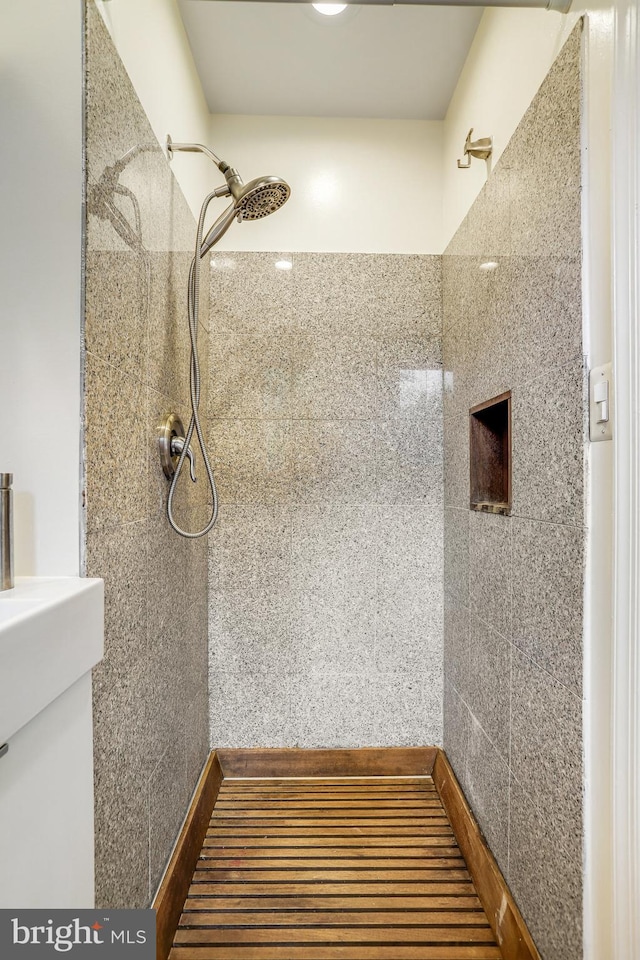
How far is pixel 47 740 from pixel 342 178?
7.14ft

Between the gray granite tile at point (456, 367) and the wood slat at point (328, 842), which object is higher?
the gray granite tile at point (456, 367)

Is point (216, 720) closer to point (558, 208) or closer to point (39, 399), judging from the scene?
point (39, 399)

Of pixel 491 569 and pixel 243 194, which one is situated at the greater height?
pixel 243 194

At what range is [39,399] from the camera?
3.12ft

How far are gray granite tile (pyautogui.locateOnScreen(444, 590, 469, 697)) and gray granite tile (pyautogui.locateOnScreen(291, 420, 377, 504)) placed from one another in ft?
1.69

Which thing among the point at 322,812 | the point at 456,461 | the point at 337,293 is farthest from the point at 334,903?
the point at 337,293

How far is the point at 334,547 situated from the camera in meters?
2.14

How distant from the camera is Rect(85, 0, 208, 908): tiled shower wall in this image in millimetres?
1011

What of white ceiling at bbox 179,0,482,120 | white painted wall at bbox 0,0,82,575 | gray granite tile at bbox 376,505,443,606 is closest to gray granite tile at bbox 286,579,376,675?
gray granite tile at bbox 376,505,443,606

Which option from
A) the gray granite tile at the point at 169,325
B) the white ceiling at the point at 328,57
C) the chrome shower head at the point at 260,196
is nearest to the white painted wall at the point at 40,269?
the gray granite tile at the point at 169,325

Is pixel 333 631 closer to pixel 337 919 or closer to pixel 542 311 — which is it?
pixel 337 919

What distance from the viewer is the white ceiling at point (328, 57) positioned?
1.68 m

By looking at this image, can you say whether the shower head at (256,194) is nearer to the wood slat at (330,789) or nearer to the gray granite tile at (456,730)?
the gray granite tile at (456,730)

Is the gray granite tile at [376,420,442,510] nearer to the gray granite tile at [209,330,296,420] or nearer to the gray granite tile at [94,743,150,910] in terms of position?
the gray granite tile at [209,330,296,420]
